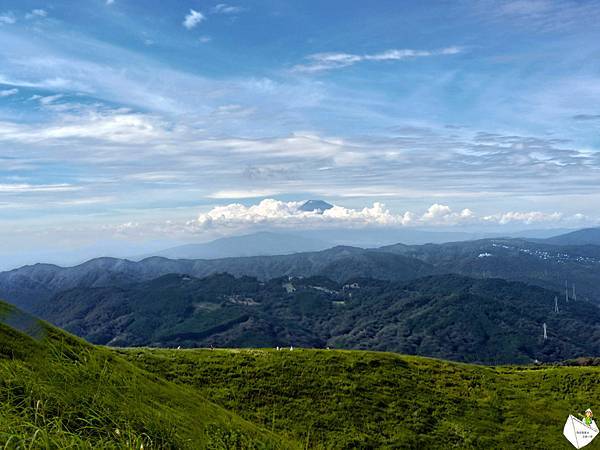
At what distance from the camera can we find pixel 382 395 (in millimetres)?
34250

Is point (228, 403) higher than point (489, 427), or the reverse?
point (228, 403)

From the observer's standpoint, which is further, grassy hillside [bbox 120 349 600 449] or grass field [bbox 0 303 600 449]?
grassy hillside [bbox 120 349 600 449]

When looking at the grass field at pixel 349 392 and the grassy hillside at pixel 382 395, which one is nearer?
the grass field at pixel 349 392

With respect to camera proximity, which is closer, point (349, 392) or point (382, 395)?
point (349, 392)

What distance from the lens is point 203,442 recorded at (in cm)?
854

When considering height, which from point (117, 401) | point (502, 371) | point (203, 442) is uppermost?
point (117, 401)

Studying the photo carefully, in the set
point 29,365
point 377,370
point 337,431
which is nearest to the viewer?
point 29,365

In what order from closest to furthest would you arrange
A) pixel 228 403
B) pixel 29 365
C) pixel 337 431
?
1. pixel 29 365
2. pixel 337 431
3. pixel 228 403

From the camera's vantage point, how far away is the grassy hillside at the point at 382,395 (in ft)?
95.0

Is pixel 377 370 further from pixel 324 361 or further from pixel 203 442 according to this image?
pixel 203 442

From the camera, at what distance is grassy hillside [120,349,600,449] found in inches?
1141

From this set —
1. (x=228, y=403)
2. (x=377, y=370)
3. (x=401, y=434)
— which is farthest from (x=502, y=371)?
(x=228, y=403)

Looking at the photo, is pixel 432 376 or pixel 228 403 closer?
pixel 228 403

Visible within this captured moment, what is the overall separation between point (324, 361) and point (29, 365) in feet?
105
